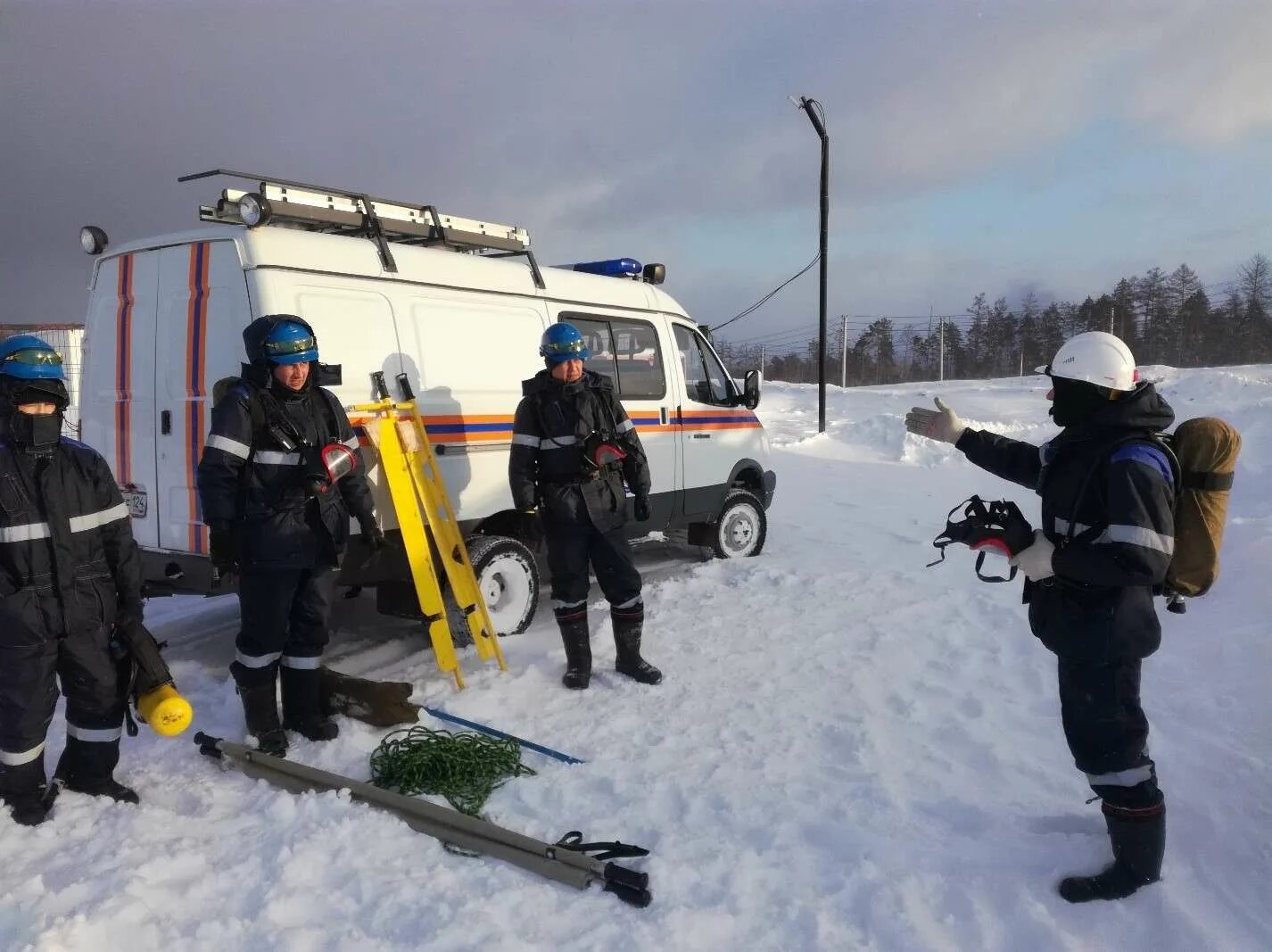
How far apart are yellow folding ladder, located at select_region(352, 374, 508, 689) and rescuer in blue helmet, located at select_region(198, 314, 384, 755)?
61 centimetres

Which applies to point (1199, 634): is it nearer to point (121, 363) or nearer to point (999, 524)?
point (999, 524)

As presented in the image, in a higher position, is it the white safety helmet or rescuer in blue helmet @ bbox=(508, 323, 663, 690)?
the white safety helmet

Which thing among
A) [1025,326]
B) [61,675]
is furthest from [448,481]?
[1025,326]

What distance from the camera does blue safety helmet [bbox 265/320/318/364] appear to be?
150 inches

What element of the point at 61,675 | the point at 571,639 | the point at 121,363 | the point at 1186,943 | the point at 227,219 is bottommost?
the point at 1186,943

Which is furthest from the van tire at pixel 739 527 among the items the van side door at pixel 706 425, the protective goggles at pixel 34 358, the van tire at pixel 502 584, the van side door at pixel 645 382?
the protective goggles at pixel 34 358

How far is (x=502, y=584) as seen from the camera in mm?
5699

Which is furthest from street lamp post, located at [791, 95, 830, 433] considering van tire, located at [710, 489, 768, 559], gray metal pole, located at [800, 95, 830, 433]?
van tire, located at [710, 489, 768, 559]

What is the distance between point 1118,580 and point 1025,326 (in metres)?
43.0

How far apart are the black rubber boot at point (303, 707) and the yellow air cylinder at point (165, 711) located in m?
0.76

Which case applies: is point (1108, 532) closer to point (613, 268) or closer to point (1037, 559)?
point (1037, 559)

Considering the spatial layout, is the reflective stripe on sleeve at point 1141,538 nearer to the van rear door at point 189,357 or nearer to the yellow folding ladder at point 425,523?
the yellow folding ladder at point 425,523

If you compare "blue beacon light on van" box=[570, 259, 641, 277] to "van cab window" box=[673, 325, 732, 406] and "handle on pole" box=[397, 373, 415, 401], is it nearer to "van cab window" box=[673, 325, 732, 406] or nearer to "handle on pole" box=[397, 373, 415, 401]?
"van cab window" box=[673, 325, 732, 406]

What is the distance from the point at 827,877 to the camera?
2.95 m
